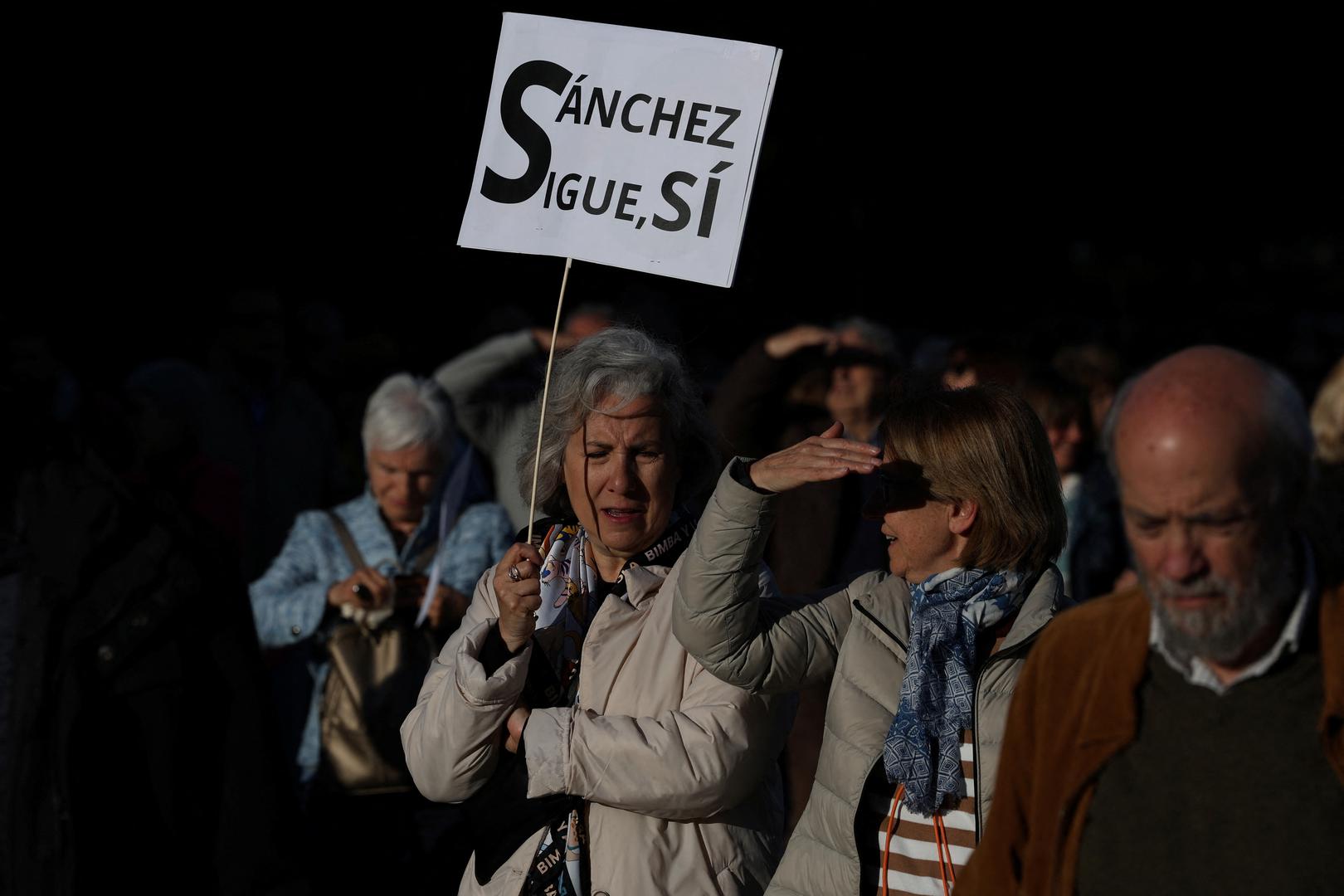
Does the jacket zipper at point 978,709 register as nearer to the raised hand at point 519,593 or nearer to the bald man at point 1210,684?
the bald man at point 1210,684

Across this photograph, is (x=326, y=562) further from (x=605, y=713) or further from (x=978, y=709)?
(x=978, y=709)

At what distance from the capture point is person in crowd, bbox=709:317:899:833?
554 centimetres

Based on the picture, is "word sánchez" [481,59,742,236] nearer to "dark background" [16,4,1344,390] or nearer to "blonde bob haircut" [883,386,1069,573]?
"blonde bob haircut" [883,386,1069,573]

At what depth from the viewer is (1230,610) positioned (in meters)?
2.52

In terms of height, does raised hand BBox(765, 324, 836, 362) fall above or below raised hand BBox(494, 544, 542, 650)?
above

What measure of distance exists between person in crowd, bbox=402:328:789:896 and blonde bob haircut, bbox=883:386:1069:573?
1.71ft

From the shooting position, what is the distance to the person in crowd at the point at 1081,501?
21.5 ft

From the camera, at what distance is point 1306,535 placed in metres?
2.64

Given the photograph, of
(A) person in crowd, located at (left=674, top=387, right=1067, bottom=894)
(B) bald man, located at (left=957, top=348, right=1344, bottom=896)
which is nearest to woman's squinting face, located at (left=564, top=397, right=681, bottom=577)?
(A) person in crowd, located at (left=674, top=387, right=1067, bottom=894)

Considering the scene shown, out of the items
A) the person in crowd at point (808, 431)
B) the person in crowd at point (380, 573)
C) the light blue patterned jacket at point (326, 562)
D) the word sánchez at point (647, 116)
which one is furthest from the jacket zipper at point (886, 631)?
the light blue patterned jacket at point (326, 562)

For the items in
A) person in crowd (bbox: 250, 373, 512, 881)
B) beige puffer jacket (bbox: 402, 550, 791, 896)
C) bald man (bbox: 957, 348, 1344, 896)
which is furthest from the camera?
person in crowd (bbox: 250, 373, 512, 881)

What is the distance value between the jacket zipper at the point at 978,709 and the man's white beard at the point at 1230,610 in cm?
59

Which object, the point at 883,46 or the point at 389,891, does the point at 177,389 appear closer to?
the point at 389,891

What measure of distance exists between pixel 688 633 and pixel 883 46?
8869mm
